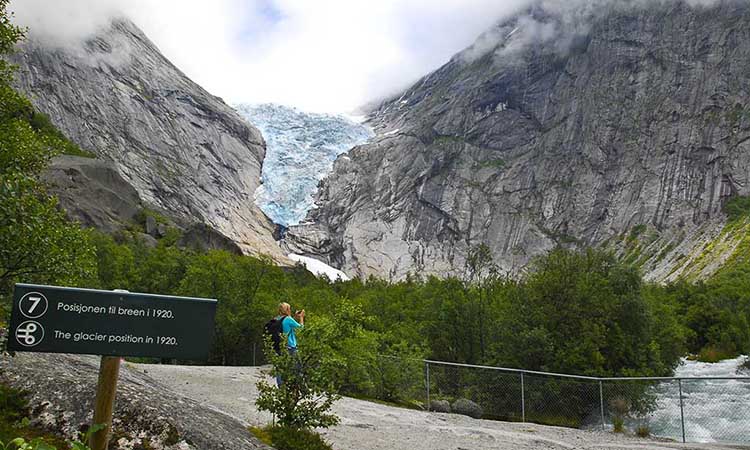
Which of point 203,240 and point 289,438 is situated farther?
point 203,240

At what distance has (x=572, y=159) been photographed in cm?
14862

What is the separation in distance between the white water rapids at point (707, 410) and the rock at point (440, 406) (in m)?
6.24

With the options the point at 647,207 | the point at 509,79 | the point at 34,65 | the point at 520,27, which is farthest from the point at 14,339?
the point at 520,27

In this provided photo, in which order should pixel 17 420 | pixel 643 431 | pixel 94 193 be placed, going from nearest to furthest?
pixel 17 420
pixel 643 431
pixel 94 193

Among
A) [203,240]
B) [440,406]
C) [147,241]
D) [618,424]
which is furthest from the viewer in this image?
[203,240]

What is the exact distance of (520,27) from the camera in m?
190

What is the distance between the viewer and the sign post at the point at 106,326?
5.13 meters

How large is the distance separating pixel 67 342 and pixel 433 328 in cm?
2964

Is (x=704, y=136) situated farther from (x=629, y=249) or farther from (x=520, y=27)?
(x=520, y=27)

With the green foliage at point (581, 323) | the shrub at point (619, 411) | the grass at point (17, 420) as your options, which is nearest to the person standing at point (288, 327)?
the grass at point (17, 420)

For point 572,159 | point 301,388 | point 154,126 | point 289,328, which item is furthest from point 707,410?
point 572,159

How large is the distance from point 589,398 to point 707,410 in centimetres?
304

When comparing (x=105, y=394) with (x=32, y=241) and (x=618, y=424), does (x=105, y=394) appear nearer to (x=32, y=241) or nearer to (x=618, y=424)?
(x=32, y=241)

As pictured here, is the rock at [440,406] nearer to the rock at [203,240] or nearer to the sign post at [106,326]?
the sign post at [106,326]
